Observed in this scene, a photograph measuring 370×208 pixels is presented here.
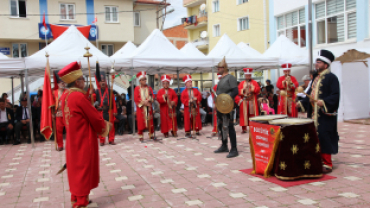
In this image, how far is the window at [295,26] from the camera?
18078 millimetres

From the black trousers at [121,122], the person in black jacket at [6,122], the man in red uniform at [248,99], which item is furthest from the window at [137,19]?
the man in red uniform at [248,99]

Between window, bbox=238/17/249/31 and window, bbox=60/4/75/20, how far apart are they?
13231 millimetres

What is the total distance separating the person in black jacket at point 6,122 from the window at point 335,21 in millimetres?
13708

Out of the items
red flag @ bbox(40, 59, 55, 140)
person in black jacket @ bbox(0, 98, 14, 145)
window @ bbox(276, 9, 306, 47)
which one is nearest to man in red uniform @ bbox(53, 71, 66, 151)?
red flag @ bbox(40, 59, 55, 140)

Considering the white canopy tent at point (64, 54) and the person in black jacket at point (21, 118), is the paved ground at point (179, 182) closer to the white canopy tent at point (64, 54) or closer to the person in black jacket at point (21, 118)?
the person in black jacket at point (21, 118)

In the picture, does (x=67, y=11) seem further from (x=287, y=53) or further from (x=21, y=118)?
(x=287, y=53)

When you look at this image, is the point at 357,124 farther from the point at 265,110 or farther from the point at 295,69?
the point at 295,69

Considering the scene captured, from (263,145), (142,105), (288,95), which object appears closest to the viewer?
(263,145)

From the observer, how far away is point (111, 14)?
27.0 metres

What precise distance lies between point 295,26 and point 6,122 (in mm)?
15020

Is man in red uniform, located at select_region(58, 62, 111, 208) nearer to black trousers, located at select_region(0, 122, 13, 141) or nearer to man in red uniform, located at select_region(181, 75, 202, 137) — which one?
man in red uniform, located at select_region(181, 75, 202, 137)

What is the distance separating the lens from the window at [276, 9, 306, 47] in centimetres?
1808

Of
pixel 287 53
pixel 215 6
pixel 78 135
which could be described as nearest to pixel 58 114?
pixel 78 135

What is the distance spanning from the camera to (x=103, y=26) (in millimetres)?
26359
